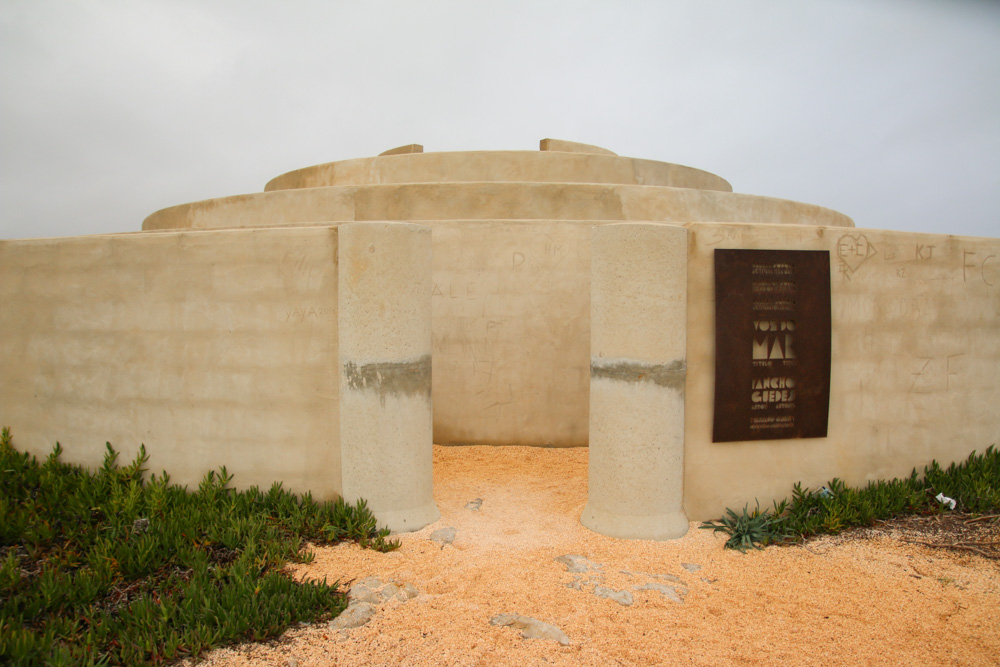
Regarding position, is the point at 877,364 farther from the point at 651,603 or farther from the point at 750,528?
the point at 651,603

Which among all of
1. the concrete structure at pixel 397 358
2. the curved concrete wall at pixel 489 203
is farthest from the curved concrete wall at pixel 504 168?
the concrete structure at pixel 397 358

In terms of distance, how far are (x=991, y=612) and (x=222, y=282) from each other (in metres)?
6.83

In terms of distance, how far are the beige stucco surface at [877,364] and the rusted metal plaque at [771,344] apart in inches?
4.1

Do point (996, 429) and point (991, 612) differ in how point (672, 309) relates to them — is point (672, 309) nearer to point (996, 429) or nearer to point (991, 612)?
point (991, 612)

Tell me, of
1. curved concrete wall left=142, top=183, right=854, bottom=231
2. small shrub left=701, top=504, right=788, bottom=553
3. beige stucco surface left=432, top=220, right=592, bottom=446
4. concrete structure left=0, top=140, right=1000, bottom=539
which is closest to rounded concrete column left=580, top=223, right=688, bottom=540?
concrete structure left=0, top=140, right=1000, bottom=539

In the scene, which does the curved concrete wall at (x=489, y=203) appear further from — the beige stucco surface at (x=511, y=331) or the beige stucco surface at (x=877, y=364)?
the beige stucco surface at (x=877, y=364)

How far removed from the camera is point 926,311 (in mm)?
6402

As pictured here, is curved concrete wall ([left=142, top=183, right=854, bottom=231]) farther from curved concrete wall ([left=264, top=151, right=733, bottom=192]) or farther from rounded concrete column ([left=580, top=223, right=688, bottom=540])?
rounded concrete column ([left=580, top=223, right=688, bottom=540])

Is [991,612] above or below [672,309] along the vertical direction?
below

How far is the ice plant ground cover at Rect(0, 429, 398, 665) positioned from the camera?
391cm

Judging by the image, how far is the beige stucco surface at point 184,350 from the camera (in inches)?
229

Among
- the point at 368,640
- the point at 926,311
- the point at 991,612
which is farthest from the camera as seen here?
the point at 926,311

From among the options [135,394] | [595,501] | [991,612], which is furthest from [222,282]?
[991,612]

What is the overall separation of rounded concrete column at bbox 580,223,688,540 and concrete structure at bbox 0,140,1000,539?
2 cm
